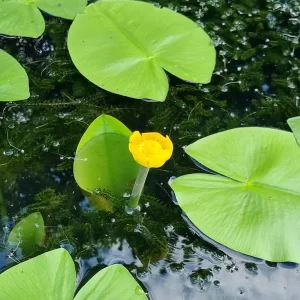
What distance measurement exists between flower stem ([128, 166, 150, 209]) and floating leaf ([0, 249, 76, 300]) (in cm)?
24

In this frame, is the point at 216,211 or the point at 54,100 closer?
the point at 216,211

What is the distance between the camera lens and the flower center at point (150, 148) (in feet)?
3.70

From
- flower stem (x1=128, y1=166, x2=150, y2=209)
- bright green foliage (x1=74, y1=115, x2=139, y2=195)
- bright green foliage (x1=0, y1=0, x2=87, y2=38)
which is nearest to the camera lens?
flower stem (x1=128, y1=166, x2=150, y2=209)

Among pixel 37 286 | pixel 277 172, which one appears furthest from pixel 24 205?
pixel 277 172

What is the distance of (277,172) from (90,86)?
61 centimetres

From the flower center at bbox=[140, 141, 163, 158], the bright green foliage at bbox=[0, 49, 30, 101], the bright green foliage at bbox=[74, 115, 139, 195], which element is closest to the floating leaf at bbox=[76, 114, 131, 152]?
the bright green foliage at bbox=[74, 115, 139, 195]

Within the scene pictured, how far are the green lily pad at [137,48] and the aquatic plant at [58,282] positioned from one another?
51 centimetres

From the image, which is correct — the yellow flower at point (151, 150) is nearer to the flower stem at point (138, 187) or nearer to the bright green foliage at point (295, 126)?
the flower stem at point (138, 187)

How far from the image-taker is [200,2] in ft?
6.18

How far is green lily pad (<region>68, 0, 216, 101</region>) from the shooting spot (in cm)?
148

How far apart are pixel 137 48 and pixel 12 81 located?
362 mm

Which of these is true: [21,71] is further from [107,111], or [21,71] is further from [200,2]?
[200,2]

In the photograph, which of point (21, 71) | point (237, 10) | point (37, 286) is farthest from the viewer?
point (237, 10)

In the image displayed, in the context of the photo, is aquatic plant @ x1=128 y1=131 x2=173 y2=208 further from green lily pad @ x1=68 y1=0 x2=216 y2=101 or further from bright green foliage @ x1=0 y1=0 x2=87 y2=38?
bright green foliage @ x1=0 y1=0 x2=87 y2=38
